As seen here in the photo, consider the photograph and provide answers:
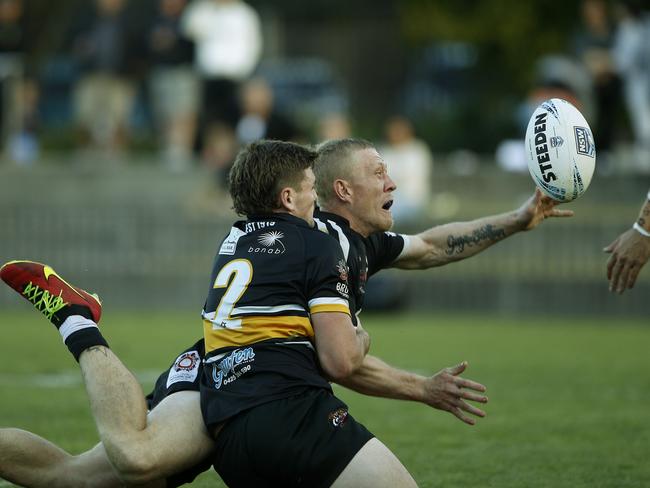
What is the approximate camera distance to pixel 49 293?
610 centimetres

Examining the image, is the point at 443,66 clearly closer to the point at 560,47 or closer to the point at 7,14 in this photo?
the point at 560,47

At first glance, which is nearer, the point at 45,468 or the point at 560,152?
the point at 45,468

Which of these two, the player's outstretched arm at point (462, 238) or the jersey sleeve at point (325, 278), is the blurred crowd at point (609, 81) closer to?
the player's outstretched arm at point (462, 238)

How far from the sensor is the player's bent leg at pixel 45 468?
232 inches

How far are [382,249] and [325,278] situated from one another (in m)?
1.15

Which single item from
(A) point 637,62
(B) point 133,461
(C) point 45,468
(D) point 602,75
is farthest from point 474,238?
(D) point 602,75

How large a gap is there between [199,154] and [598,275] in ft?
22.8

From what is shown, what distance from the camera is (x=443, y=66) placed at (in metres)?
30.7

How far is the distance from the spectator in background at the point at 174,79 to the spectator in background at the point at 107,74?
1.37ft

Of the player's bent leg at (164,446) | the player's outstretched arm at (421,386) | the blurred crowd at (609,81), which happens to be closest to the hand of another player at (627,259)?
the player's outstretched arm at (421,386)

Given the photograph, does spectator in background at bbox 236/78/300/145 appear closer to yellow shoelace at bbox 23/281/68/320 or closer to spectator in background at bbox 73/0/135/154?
spectator in background at bbox 73/0/135/154

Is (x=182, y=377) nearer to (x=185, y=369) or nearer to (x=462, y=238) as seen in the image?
(x=185, y=369)

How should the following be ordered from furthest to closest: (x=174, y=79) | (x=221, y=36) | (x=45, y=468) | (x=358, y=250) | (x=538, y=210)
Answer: (x=174, y=79) → (x=221, y=36) → (x=538, y=210) → (x=358, y=250) → (x=45, y=468)

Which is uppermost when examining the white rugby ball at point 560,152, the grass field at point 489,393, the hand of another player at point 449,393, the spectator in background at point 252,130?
the spectator in background at point 252,130
